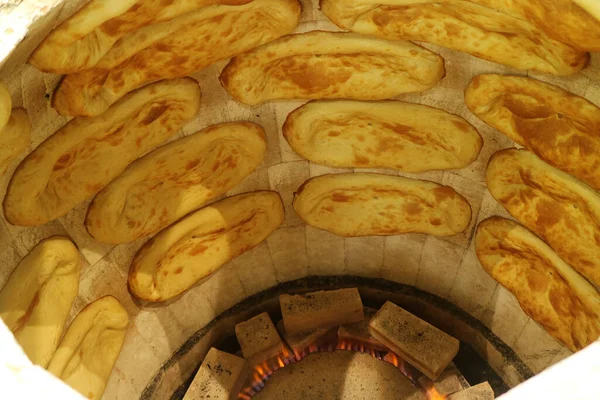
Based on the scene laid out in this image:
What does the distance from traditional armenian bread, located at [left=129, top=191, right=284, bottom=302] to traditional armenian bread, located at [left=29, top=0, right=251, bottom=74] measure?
1.22m

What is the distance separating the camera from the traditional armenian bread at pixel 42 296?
2389 millimetres

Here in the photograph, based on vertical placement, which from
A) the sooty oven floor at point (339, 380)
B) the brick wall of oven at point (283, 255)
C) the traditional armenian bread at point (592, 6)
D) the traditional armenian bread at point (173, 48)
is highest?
the traditional armenian bread at point (592, 6)

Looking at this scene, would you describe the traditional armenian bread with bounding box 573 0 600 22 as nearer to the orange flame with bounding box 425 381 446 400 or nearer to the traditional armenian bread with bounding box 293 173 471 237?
the traditional armenian bread with bounding box 293 173 471 237

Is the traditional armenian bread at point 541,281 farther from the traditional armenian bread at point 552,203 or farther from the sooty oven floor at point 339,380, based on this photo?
the sooty oven floor at point 339,380

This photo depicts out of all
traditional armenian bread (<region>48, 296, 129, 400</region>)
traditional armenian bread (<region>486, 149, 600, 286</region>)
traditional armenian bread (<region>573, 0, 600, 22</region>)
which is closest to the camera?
traditional armenian bread (<region>573, 0, 600, 22</region>)

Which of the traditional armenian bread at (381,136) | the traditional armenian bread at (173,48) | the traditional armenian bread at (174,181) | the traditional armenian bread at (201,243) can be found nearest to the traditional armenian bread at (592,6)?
the traditional armenian bread at (381,136)

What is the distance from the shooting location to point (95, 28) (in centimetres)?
214

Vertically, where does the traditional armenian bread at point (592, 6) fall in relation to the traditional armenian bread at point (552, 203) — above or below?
above

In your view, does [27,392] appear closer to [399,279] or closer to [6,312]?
[6,312]

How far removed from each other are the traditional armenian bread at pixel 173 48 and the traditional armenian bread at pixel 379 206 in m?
1.06

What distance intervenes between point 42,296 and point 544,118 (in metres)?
2.39

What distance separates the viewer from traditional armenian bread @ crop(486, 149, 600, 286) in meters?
2.67

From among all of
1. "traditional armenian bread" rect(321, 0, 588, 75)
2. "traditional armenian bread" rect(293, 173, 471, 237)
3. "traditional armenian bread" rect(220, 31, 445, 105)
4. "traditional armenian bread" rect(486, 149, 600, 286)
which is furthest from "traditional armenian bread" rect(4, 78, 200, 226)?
"traditional armenian bread" rect(486, 149, 600, 286)

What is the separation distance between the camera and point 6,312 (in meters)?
2.32
